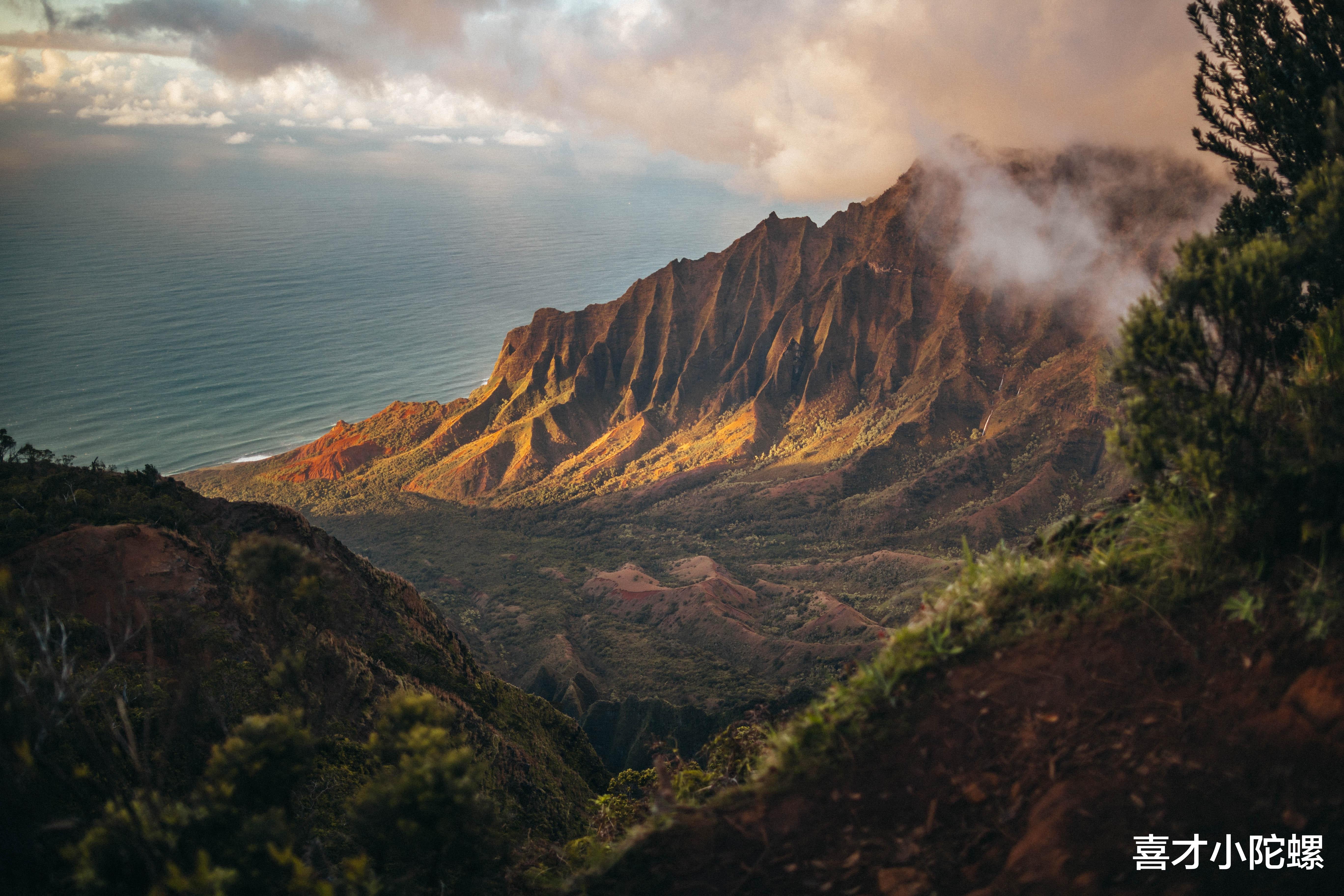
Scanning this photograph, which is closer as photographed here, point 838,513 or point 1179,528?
point 1179,528

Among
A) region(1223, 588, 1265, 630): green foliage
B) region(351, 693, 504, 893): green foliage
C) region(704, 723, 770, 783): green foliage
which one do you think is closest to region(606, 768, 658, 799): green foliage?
region(704, 723, 770, 783): green foliage

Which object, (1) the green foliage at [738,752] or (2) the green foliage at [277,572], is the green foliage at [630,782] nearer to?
(1) the green foliage at [738,752]

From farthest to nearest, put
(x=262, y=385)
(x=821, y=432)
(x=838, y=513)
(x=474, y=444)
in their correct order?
(x=262, y=385)
(x=474, y=444)
(x=821, y=432)
(x=838, y=513)

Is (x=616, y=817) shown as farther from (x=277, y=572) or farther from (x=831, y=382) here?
(x=831, y=382)

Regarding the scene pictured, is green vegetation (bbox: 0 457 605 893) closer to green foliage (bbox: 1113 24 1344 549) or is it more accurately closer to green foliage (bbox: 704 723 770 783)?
green foliage (bbox: 704 723 770 783)

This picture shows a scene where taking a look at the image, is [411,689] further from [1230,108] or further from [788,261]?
[788,261]

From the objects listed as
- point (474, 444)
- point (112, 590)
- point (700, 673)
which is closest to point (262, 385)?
point (474, 444)

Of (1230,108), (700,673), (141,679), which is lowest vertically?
(700,673)
